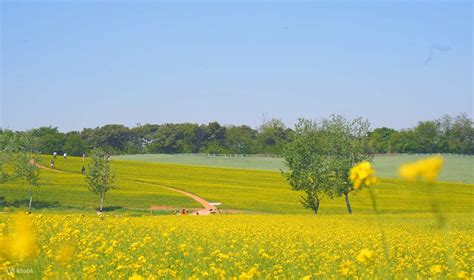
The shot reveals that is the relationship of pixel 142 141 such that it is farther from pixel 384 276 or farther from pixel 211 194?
pixel 384 276

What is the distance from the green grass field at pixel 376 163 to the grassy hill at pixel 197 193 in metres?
8.23

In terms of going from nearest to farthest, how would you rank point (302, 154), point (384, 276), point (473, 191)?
point (384, 276), point (302, 154), point (473, 191)

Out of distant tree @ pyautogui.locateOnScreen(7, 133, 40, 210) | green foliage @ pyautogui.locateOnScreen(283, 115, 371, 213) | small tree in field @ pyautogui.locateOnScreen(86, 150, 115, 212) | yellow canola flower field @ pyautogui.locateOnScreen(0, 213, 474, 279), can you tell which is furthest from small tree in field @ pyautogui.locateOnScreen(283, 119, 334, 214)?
yellow canola flower field @ pyautogui.locateOnScreen(0, 213, 474, 279)

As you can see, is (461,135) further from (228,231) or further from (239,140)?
(228,231)

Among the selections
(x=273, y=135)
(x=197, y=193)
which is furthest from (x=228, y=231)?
(x=273, y=135)

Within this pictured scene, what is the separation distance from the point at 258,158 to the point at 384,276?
106 meters

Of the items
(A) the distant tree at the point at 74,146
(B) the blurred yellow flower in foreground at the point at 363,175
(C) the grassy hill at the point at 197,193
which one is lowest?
(C) the grassy hill at the point at 197,193

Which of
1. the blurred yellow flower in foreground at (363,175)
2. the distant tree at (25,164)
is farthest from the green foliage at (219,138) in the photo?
the blurred yellow flower in foreground at (363,175)

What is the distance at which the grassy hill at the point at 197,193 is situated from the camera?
52125 mm

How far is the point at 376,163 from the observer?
104125 mm

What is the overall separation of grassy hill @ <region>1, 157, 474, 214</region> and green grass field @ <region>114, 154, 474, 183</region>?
8227 mm

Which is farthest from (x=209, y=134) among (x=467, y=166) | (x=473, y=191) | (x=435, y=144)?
(x=473, y=191)

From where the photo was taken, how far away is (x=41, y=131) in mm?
137000

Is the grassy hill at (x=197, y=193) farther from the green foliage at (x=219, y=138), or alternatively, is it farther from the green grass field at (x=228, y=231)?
the green foliage at (x=219, y=138)
